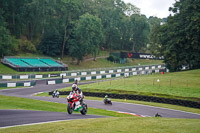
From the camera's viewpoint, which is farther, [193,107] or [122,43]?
[122,43]

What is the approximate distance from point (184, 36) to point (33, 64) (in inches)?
1442

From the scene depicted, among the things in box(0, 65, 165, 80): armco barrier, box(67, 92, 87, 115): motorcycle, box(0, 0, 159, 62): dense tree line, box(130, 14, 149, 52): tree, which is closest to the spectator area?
box(0, 0, 159, 62): dense tree line

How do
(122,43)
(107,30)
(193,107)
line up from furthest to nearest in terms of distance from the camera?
1. (122,43)
2. (107,30)
3. (193,107)

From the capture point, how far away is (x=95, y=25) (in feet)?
266

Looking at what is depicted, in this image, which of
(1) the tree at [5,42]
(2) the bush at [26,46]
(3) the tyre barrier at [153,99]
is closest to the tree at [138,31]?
(2) the bush at [26,46]

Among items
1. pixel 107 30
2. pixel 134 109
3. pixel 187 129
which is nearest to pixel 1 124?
pixel 187 129

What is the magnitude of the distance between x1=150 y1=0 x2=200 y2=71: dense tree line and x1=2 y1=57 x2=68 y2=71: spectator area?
28.7 meters

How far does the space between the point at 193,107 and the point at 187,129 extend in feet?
62.7

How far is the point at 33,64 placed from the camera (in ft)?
216

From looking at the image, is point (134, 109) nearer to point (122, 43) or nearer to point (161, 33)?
point (161, 33)

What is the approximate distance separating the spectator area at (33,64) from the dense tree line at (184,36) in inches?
1130

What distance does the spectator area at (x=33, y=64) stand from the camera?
2419 inches

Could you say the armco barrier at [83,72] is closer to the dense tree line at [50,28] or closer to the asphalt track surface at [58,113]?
the asphalt track surface at [58,113]

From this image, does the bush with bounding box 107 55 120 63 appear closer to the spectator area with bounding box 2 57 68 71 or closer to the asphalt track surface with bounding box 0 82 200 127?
the spectator area with bounding box 2 57 68 71
